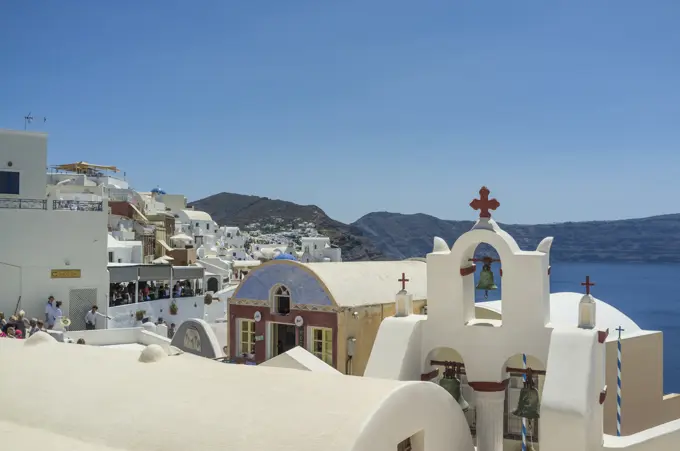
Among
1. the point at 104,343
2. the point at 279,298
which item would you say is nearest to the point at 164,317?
the point at 104,343

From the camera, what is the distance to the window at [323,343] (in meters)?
17.5

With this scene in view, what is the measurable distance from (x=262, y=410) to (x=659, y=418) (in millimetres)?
13978

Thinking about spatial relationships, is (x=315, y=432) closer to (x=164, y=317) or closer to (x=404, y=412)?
(x=404, y=412)

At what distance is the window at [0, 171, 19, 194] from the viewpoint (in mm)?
28109

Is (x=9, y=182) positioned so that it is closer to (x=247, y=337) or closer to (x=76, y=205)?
(x=76, y=205)

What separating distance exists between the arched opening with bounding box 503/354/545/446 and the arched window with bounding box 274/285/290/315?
7.44m

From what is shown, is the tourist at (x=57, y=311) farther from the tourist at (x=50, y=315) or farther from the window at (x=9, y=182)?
the window at (x=9, y=182)

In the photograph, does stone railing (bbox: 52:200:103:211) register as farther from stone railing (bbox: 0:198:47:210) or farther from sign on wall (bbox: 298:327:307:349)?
sign on wall (bbox: 298:327:307:349)

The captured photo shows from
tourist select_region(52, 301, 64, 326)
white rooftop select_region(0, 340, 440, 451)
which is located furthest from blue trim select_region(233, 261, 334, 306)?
tourist select_region(52, 301, 64, 326)

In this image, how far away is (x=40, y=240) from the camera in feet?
88.9

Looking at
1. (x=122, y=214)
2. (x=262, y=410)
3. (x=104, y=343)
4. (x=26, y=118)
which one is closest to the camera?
(x=262, y=410)

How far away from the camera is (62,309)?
27219 mm

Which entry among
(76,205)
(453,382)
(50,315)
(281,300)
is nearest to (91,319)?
(50,315)

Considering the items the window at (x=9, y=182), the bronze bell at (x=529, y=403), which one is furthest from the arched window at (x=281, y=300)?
the window at (x=9, y=182)
